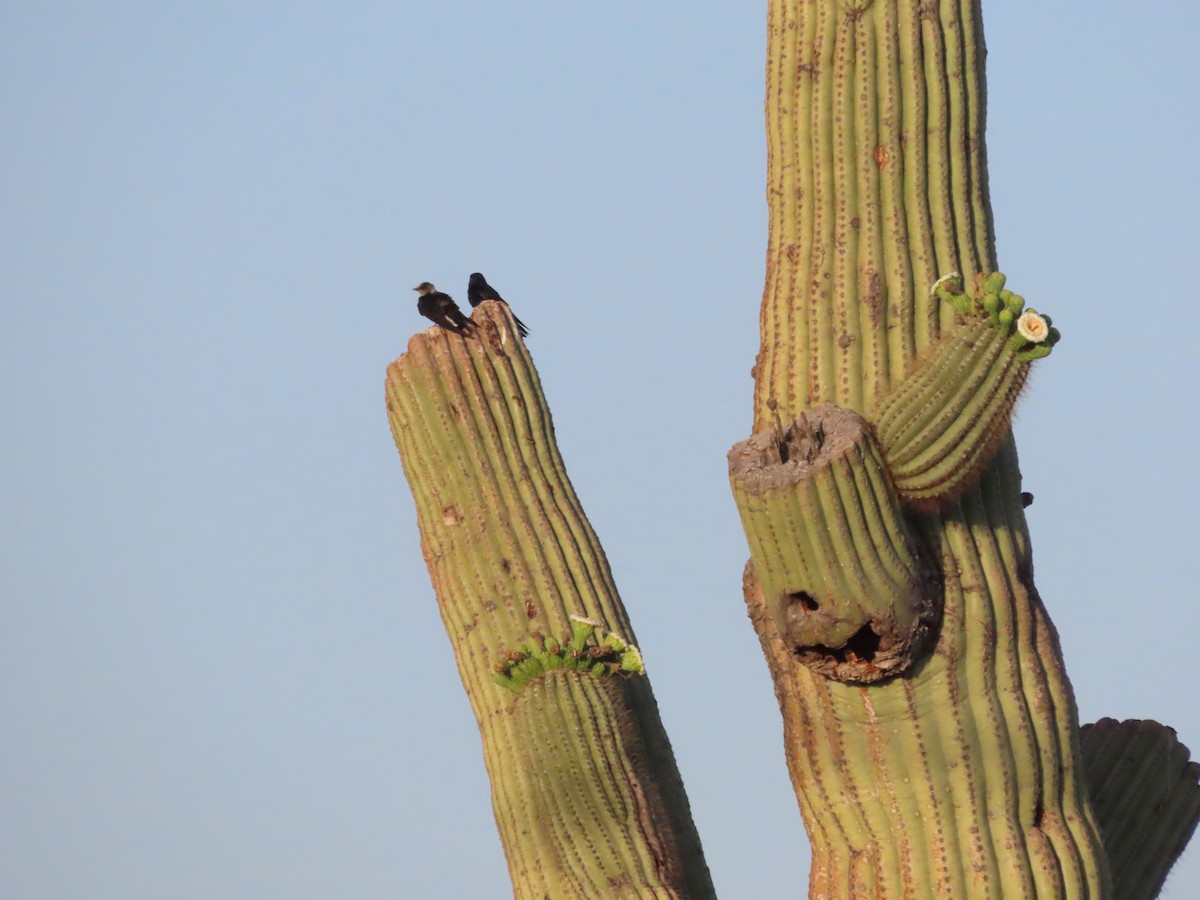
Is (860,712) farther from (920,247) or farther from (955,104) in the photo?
(955,104)

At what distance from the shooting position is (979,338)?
5812mm

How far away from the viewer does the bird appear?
28.6 feet

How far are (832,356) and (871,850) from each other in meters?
1.56

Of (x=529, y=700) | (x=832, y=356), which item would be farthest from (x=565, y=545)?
(x=832, y=356)

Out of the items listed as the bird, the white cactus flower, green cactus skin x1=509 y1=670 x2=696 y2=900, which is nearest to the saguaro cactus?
the white cactus flower

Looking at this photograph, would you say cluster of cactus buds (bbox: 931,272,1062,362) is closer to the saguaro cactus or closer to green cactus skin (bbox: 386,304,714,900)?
the saguaro cactus

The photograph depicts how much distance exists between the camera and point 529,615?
8383mm

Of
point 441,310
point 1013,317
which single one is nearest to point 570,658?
point 441,310

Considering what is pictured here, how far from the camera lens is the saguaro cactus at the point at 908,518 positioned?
5.76 meters

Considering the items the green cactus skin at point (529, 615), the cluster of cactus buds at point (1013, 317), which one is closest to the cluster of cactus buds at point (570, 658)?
the green cactus skin at point (529, 615)

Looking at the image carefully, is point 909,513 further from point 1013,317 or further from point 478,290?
point 478,290

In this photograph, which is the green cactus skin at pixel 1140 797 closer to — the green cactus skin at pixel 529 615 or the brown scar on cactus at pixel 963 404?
the brown scar on cactus at pixel 963 404

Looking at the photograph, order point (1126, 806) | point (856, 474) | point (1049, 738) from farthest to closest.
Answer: point (1126, 806) < point (1049, 738) < point (856, 474)

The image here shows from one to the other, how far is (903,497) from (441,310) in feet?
11.3
